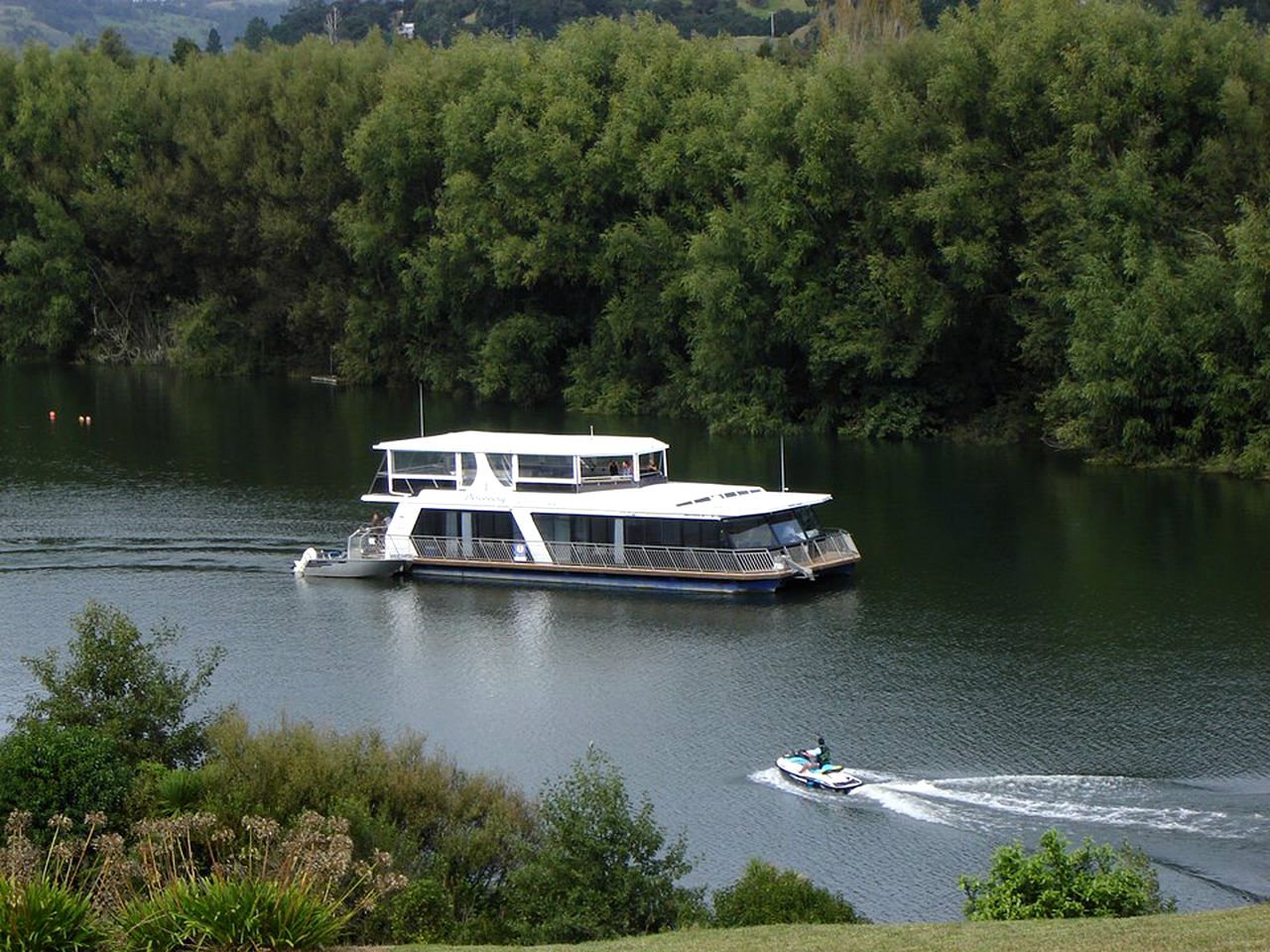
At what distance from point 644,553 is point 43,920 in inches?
1358

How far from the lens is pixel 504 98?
327 ft

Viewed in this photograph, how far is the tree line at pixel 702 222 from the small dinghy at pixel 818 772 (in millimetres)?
39870

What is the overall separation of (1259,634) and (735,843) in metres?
19.5

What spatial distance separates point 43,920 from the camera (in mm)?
22797

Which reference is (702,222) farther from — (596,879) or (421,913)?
Result: (421,913)

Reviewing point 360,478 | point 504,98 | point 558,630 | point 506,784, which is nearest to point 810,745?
point 506,784

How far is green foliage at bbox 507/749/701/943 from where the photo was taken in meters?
27.6

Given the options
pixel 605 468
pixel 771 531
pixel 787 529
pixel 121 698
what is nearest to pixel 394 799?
pixel 121 698

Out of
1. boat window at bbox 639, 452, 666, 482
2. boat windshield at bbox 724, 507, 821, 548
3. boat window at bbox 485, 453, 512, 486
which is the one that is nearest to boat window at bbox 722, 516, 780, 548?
boat windshield at bbox 724, 507, 821, 548

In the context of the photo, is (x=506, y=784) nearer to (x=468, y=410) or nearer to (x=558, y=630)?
(x=558, y=630)

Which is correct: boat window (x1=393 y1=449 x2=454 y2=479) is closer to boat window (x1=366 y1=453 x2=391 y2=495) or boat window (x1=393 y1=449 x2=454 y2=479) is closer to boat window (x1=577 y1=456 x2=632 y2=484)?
boat window (x1=366 y1=453 x2=391 y2=495)

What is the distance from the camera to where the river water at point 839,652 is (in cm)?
3528

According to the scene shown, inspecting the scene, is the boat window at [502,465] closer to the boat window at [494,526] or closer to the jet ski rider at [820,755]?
the boat window at [494,526]

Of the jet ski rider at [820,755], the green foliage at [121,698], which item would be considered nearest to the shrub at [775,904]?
the jet ski rider at [820,755]
